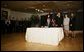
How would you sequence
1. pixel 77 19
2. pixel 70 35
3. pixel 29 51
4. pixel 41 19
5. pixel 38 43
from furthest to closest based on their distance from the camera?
pixel 41 19 → pixel 77 19 → pixel 70 35 → pixel 38 43 → pixel 29 51

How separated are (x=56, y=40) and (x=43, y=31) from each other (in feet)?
1.94

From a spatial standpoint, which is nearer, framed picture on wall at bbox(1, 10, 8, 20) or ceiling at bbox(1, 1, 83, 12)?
ceiling at bbox(1, 1, 83, 12)

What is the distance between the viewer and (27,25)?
40.4ft

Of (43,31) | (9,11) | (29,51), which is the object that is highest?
(9,11)

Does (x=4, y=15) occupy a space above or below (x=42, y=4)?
below

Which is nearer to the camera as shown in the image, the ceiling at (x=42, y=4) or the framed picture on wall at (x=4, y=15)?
the ceiling at (x=42, y=4)

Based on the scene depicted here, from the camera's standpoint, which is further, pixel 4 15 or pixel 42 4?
pixel 4 15

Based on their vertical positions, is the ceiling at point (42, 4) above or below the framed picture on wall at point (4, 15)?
above

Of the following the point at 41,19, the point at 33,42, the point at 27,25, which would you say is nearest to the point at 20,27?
the point at 27,25

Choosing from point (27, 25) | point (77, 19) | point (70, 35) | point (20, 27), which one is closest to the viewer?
point (70, 35)

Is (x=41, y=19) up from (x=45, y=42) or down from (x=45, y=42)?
up

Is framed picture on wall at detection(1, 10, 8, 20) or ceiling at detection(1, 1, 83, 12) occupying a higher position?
ceiling at detection(1, 1, 83, 12)

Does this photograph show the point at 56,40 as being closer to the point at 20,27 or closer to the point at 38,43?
the point at 38,43

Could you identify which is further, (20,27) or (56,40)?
(20,27)
